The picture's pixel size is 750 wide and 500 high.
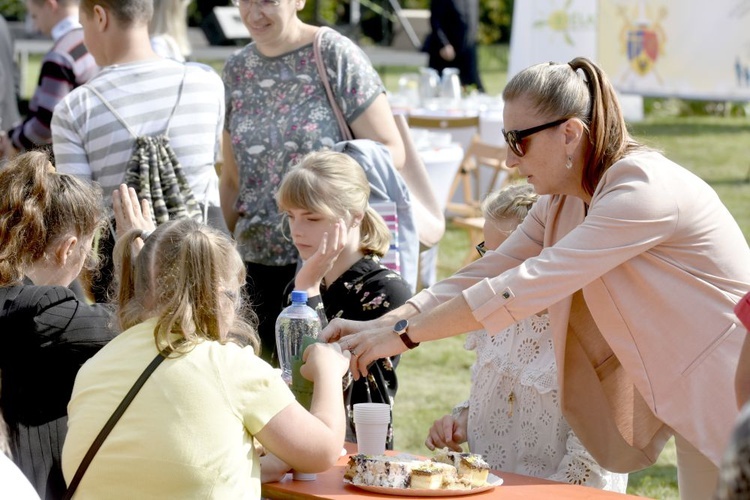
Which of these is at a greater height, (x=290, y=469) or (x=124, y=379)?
(x=124, y=379)

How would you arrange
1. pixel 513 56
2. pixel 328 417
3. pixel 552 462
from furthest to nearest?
pixel 513 56, pixel 552 462, pixel 328 417

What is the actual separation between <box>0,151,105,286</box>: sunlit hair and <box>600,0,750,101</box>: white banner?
990 cm

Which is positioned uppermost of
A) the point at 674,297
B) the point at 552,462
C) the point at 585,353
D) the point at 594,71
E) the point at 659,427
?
the point at 594,71

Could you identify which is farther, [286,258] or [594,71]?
[286,258]

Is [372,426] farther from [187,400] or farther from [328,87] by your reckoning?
[328,87]

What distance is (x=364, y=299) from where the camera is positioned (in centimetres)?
343

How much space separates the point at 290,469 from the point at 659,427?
0.94m

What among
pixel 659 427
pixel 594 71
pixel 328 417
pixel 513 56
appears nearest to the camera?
pixel 328 417

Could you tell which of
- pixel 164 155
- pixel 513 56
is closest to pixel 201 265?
pixel 164 155

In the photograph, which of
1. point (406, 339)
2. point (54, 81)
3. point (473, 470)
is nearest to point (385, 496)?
point (473, 470)

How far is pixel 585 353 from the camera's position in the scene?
2.85 metres

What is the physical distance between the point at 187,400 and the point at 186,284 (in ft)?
0.80

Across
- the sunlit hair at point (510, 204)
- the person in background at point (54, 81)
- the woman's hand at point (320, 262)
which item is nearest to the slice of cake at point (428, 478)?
the woman's hand at point (320, 262)

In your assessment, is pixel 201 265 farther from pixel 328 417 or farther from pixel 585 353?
pixel 585 353
